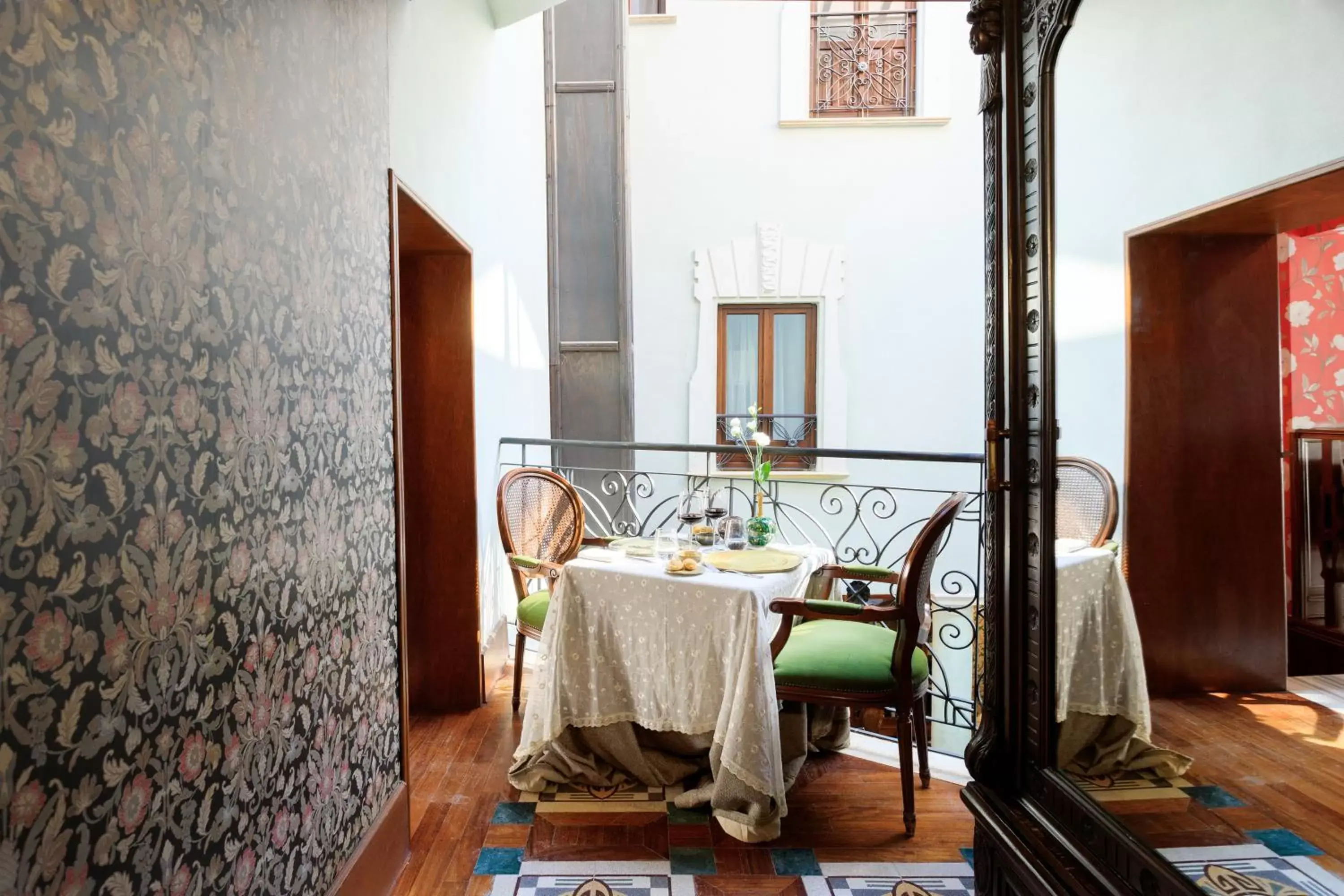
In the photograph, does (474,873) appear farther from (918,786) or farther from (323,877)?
(918,786)

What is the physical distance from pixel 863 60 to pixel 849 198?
1.05 m

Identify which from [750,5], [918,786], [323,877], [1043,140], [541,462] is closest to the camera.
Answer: [1043,140]

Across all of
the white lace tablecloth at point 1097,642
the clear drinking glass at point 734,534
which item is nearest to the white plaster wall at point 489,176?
the clear drinking glass at point 734,534

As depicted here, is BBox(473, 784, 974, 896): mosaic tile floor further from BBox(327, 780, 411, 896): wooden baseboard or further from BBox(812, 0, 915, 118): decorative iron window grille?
BBox(812, 0, 915, 118): decorative iron window grille

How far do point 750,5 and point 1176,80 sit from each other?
227 inches

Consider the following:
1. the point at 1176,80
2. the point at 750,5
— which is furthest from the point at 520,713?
the point at 750,5

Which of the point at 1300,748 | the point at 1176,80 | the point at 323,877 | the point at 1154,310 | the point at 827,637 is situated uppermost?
the point at 1176,80

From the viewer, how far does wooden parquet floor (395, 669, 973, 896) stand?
2.26 metres

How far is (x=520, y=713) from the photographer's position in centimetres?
345

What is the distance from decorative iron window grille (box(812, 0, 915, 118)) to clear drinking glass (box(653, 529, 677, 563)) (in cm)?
435

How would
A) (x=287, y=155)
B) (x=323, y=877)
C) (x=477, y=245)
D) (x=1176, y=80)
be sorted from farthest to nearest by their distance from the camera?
1. (x=477, y=245)
2. (x=323, y=877)
3. (x=287, y=155)
4. (x=1176, y=80)

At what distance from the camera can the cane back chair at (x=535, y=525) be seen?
340cm

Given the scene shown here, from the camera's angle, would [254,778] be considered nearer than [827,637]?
Yes

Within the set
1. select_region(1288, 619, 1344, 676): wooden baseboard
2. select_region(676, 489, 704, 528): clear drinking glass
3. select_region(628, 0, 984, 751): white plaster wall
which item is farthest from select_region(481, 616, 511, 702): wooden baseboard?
select_region(1288, 619, 1344, 676): wooden baseboard
